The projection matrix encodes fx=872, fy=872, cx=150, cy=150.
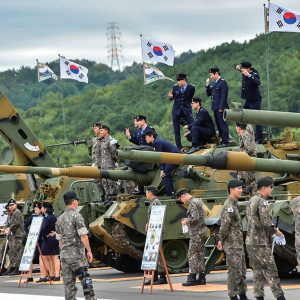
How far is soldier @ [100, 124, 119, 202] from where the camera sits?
20984mm

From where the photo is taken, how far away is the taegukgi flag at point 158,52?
28016 millimetres

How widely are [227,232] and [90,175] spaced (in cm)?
353

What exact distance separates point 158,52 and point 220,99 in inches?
276

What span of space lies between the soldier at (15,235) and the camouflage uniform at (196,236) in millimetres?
7477

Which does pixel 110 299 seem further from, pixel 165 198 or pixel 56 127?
pixel 56 127

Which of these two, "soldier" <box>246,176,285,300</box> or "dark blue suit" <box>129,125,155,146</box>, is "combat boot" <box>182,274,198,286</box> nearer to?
"soldier" <box>246,176,285,300</box>

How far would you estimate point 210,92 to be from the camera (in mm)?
21922

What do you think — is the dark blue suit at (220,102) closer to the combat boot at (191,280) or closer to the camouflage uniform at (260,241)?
the combat boot at (191,280)

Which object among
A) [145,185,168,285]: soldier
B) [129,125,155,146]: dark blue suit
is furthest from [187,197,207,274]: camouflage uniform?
[129,125,155,146]: dark blue suit

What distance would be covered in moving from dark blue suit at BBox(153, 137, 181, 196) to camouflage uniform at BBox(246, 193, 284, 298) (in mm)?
5476

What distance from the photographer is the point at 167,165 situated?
19000mm

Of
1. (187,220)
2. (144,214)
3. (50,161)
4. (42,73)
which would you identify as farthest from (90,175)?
(42,73)

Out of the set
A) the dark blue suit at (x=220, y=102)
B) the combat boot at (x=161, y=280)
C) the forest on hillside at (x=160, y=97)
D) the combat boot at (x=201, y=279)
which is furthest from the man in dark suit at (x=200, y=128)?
the forest on hillside at (x=160, y=97)

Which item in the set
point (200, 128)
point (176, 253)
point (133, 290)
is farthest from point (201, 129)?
point (133, 290)
